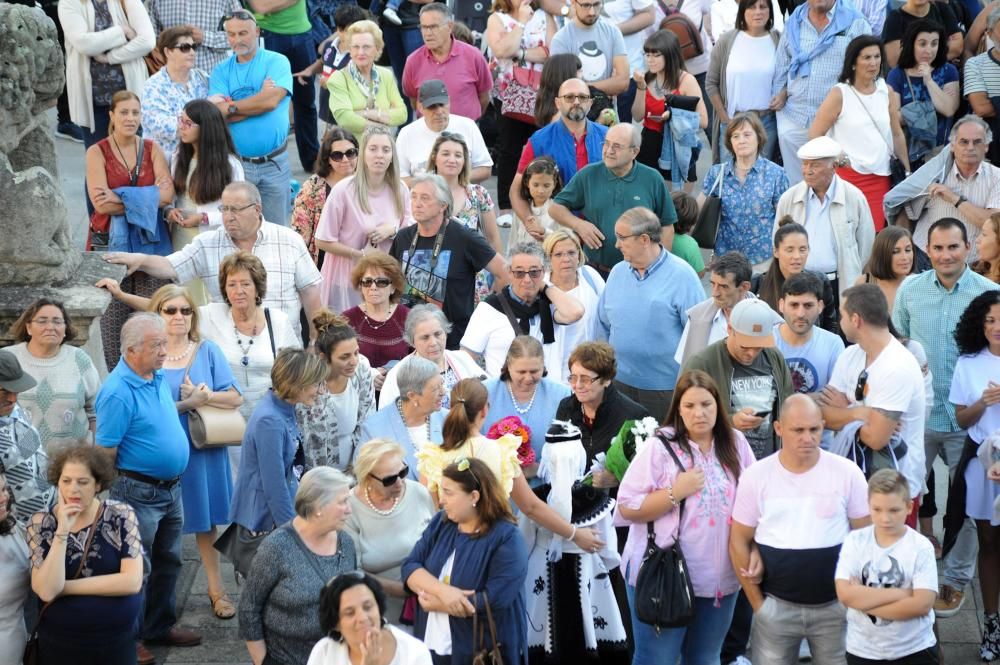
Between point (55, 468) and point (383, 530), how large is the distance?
1.44m

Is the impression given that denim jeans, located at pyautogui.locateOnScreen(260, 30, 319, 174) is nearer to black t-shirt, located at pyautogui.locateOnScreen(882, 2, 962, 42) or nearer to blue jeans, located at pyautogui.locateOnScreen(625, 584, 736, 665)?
black t-shirt, located at pyautogui.locateOnScreen(882, 2, 962, 42)

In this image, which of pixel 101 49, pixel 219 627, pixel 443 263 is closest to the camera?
pixel 219 627

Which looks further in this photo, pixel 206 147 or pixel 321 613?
pixel 206 147

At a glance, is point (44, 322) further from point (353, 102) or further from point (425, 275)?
point (353, 102)

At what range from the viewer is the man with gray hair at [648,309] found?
8305mm

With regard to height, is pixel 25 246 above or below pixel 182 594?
above

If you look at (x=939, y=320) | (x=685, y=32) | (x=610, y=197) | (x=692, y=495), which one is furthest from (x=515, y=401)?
(x=685, y=32)

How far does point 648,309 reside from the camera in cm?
831

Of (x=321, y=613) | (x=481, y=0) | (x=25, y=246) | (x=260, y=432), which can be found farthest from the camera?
(x=481, y=0)

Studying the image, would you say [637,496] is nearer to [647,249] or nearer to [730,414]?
[730,414]

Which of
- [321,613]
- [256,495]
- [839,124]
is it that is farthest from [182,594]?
[839,124]

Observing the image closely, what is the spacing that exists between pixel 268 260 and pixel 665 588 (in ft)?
11.5

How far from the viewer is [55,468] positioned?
6.45m

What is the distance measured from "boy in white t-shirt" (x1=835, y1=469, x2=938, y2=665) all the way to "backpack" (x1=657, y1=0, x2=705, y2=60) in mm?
7319
